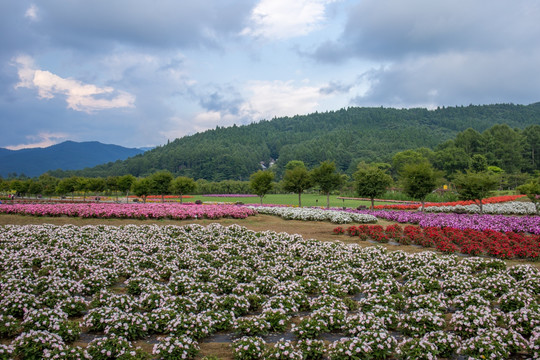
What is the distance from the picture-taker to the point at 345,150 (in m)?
154

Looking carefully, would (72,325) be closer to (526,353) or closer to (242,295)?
(242,295)

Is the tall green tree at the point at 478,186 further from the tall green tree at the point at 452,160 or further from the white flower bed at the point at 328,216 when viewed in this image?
the tall green tree at the point at 452,160

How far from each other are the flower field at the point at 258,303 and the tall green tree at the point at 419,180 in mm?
16597

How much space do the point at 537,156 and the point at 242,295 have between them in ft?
374

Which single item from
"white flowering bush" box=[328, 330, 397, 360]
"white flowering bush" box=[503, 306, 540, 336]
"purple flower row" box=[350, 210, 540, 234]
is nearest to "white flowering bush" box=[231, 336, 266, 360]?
"white flowering bush" box=[328, 330, 397, 360]

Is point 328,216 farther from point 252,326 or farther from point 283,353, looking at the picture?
point 283,353

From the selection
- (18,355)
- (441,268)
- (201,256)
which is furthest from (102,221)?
(441,268)

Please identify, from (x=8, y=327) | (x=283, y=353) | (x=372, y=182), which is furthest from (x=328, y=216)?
(x=8, y=327)

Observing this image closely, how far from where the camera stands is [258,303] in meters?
8.19

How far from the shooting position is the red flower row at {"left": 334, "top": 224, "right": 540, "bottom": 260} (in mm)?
13219

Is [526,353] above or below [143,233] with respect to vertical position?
below

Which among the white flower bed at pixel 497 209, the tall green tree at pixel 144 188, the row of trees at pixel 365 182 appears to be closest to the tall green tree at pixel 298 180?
the row of trees at pixel 365 182

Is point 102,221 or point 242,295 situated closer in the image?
point 242,295

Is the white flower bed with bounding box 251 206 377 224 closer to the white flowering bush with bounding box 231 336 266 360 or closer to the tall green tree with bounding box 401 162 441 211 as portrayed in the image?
the tall green tree with bounding box 401 162 441 211
